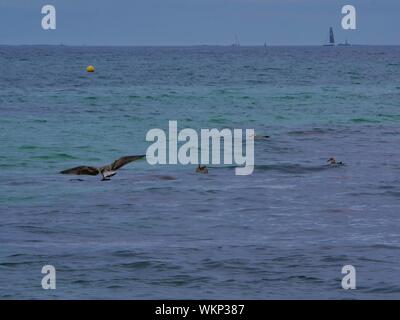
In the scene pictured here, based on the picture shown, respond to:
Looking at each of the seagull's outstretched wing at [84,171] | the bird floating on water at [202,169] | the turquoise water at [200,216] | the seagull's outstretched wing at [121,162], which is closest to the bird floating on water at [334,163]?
the turquoise water at [200,216]

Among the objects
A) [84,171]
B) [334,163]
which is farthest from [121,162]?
[334,163]

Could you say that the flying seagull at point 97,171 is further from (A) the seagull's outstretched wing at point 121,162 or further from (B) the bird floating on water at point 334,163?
(B) the bird floating on water at point 334,163

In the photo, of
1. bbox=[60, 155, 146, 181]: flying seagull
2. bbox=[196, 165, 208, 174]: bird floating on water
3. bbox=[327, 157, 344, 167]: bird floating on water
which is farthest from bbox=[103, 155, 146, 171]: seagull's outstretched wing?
bbox=[327, 157, 344, 167]: bird floating on water

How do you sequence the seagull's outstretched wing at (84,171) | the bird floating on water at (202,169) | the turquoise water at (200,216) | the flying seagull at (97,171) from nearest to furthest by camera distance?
the turquoise water at (200,216)
the flying seagull at (97,171)
the seagull's outstretched wing at (84,171)
the bird floating on water at (202,169)

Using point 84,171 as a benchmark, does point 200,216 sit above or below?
below

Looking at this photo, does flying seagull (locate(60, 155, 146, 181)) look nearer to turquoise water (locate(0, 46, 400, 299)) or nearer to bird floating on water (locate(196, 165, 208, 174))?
turquoise water (locate(0, 46, 400, 299))

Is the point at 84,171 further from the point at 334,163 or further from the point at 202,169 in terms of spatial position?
the point at 334,163

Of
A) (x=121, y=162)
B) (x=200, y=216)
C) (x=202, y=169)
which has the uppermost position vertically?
(x=121, y=162)

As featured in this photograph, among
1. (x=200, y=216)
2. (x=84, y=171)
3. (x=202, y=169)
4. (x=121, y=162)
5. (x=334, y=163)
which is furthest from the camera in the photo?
(x=334, y=163)

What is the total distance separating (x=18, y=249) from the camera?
16.2m

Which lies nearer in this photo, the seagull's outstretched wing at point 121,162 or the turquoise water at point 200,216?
the turquoise water at point 200,216

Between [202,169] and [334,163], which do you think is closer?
[202,169]

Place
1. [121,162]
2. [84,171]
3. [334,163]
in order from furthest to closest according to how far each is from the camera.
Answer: [334,163] → [121,162] → [84,171]

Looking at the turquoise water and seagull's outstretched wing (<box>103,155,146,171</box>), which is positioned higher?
seagull's outstretched wing (<box>103,155,146,171</box>)
